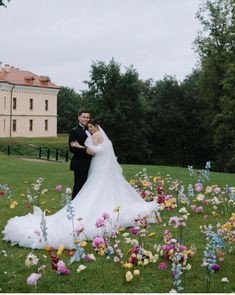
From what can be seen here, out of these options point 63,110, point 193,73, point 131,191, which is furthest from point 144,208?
point 63,110

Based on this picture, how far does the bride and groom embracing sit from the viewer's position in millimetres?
9414

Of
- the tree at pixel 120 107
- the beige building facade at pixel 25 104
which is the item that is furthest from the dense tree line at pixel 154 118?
the beige building facade at pixel 25 104

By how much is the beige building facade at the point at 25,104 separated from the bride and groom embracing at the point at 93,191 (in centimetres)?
5144

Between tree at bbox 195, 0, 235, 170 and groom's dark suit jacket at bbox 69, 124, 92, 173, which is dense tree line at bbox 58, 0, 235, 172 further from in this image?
groom's dark suit jacket at bbox 69, 124, 92, 173

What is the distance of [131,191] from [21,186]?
6826 millimetres

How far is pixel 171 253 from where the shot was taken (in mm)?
7074

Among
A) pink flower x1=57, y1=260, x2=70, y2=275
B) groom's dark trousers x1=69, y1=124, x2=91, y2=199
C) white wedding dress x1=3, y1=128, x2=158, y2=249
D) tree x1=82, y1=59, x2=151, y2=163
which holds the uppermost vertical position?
tree x1=82, y1=59, x2=151, y2=163

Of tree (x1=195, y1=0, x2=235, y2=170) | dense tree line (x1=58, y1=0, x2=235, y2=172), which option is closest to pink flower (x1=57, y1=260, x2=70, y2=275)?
tree (x1=195, y1=0, x2=235, y2=170)

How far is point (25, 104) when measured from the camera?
211 ft

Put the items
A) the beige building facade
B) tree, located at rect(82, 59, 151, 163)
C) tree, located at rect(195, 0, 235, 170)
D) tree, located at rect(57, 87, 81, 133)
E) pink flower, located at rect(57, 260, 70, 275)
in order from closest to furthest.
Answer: pink flower, located at rect(57, 260, 70, 275)
tree, located at rect(195, 0, 235, 170)
tree, located at rect(82, 59, 151, 163)
the beige building facade
tree, located at rect(57, 87, 81, 133)

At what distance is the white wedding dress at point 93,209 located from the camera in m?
8.59

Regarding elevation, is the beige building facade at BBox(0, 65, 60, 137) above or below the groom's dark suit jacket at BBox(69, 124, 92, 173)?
above

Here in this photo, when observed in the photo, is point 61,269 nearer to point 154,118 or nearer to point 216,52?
point 216,52

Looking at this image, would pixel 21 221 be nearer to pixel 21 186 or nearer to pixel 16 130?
pixel 21 186
